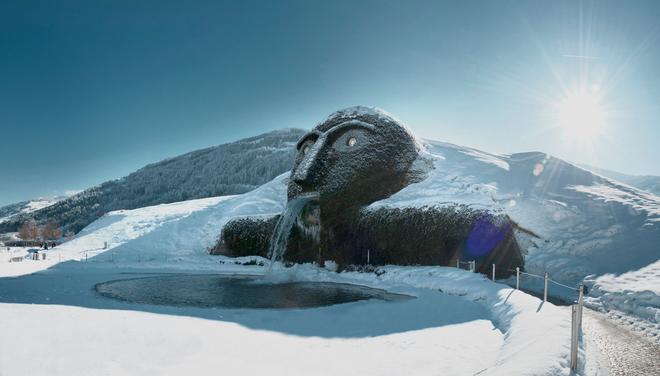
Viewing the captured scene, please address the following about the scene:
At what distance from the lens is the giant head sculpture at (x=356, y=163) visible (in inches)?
746

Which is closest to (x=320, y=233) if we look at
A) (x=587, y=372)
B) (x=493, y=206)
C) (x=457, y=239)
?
(x=457, y=239)

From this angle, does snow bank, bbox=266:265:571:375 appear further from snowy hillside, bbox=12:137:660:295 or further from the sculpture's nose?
the sculpture's nose

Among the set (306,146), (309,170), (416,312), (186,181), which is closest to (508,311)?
(416,312)

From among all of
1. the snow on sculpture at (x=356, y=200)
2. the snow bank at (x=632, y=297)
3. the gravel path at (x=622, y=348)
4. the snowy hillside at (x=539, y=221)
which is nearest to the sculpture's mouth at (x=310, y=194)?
the snow on sculpture at (x=356, y=200)

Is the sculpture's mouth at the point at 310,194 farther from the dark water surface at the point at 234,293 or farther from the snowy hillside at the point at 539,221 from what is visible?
the dark water surface at the point at 234,293

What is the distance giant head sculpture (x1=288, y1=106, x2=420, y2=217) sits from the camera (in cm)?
1894

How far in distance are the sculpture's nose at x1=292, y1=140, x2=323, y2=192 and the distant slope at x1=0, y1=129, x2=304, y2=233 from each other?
260 ft

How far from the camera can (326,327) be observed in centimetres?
768

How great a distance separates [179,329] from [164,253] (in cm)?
2103

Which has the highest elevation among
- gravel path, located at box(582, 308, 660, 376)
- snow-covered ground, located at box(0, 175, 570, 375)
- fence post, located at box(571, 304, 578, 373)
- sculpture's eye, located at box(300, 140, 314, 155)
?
sculpture's eye, located at box(300, 140, 314, 155)

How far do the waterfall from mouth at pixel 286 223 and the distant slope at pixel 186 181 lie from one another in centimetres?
7752

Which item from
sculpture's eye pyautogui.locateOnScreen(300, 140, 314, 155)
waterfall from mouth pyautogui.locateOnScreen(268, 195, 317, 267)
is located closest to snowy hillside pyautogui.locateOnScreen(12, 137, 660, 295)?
waterfall from mouth pyautogui.locateOnScreen(268, 195, 317, 267)

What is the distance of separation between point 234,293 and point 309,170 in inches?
298

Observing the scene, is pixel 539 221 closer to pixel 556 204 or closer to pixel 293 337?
pixel 556 204
